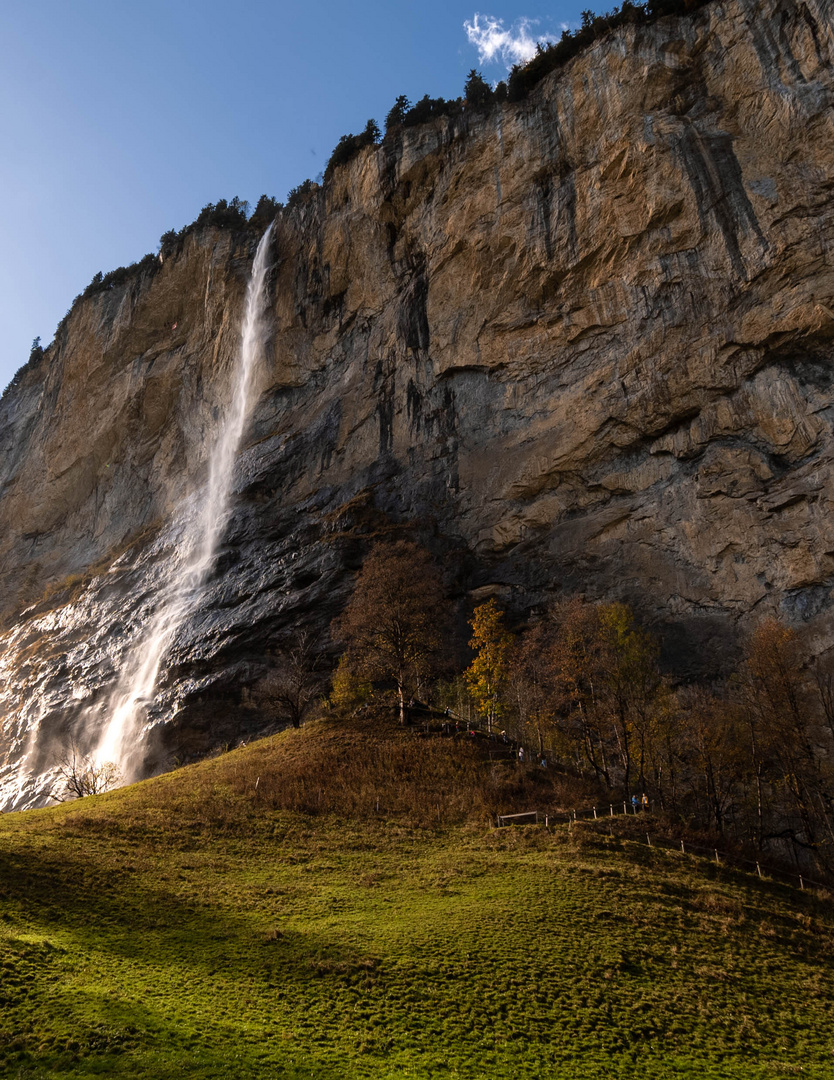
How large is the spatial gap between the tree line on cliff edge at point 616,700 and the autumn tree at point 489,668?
0.28ft

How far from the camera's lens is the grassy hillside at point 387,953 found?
10250mm

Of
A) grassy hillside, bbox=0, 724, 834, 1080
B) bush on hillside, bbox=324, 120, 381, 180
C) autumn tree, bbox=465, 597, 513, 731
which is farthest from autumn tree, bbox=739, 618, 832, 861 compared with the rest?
bush on hillside, bbox=324, 120, 381, 180

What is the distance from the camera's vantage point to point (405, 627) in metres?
35.2

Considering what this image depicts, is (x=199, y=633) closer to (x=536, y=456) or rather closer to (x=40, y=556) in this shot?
(x=536, y=456)

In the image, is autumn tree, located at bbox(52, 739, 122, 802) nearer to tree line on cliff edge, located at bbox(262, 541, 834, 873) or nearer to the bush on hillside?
tree line on cliff edge, located at bbox(262, 541, 834, 873)

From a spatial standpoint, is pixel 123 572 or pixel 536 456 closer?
pixel 536 456

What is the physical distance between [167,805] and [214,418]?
165 ft

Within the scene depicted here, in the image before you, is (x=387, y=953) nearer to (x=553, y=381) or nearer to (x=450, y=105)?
(x=553, y=381)

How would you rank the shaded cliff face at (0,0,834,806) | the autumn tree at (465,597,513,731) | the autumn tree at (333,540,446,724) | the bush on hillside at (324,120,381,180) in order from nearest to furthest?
1. the autumn tree at (465,597,513,731)
2. the autumn tree at (333,540,446,724)
3. the shaded cliff face at (0,0,834,806)
4. the bush on hillside at (324,120,381,180)

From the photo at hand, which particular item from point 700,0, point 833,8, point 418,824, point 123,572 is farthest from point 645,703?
point 123,572

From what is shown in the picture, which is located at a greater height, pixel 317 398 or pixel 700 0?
pixel 700 0

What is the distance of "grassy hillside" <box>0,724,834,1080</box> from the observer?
33.6 feet

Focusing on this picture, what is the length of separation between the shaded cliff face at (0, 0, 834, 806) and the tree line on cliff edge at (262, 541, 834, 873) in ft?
17.6

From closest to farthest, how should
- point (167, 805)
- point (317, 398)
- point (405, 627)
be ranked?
1. point (167, 805)
2. point (405, 627)
3. point (317, 398)
